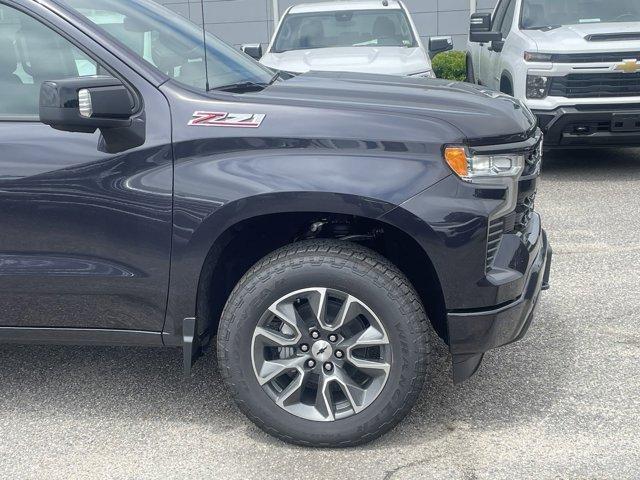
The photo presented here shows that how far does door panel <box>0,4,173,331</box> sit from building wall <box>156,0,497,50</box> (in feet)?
52.1

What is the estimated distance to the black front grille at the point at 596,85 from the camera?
7.55 meters

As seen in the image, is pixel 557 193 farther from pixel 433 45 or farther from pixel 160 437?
pixel 160 437

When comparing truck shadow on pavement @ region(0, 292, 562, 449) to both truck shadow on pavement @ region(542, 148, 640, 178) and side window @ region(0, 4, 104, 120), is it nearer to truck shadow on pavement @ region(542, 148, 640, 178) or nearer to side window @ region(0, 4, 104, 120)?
side window @ region(0, 4, 104, 120)

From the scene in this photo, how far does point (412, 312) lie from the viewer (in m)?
3.08

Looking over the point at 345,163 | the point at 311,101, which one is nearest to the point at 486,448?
the point at 345,163

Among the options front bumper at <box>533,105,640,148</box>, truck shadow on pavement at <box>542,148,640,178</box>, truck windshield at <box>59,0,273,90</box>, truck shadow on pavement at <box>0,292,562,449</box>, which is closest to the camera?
truck windshield at <box>59,0,273,90</box>

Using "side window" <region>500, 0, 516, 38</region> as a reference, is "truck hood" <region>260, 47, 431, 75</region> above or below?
below

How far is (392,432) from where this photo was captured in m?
3.36

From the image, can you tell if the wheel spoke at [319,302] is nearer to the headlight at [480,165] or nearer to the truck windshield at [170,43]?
the headlight at [480,165]

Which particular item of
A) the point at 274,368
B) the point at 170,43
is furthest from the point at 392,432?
the point at 170,43

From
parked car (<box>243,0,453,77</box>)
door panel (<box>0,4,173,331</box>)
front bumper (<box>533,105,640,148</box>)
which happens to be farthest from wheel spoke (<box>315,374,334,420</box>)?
front bumper (<box>533,105,640,148</box>)

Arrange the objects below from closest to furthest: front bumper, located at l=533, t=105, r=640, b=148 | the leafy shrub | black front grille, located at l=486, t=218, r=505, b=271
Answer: black front grille, located at l=486, t=218, r=505, b=271 → front bumper, located at l=533, t=105, r=640, b=148 → the leafy shrub

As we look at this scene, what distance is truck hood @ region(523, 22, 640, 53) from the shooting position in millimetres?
7547

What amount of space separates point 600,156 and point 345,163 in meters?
6.78
